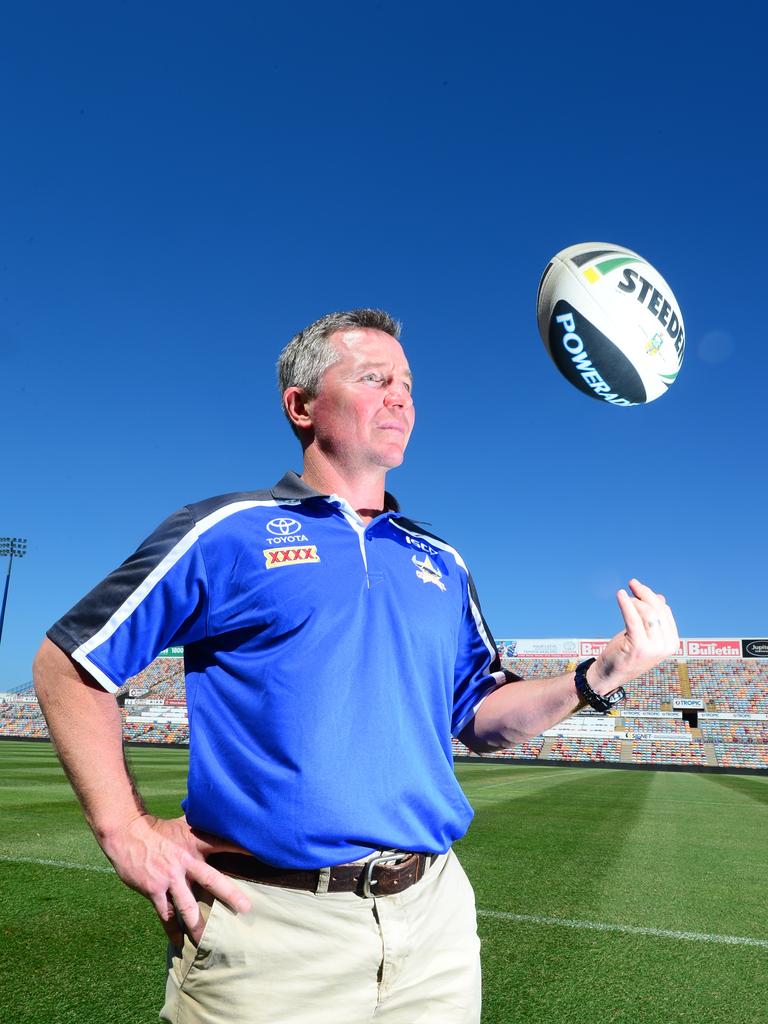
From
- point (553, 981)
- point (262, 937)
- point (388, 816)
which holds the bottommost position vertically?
point (553, 981)

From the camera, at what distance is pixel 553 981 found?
4258 millimetres

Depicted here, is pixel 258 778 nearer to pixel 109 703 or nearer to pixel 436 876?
pixel 109 703

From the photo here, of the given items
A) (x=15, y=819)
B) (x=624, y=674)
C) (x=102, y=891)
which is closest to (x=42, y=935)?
(x=102, y=891)

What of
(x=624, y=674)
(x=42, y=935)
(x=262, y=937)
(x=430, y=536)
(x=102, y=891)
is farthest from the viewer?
(x=102, y=891)

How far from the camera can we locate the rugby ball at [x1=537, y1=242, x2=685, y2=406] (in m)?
3.98

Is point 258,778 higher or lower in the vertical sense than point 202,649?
lower

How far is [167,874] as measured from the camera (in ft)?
5.40

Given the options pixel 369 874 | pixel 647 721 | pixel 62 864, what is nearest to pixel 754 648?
pixel 647 721

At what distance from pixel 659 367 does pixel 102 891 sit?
5.81 m

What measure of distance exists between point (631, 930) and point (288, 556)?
500 centimetres

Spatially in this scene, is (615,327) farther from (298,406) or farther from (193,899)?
(193,899)

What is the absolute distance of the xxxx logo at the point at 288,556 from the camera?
1987 millimetres

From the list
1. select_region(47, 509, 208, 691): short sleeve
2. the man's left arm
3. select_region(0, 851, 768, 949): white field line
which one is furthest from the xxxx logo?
select_region(0, 851, 768, 949): white field line

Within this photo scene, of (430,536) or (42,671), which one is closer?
(42,671)
